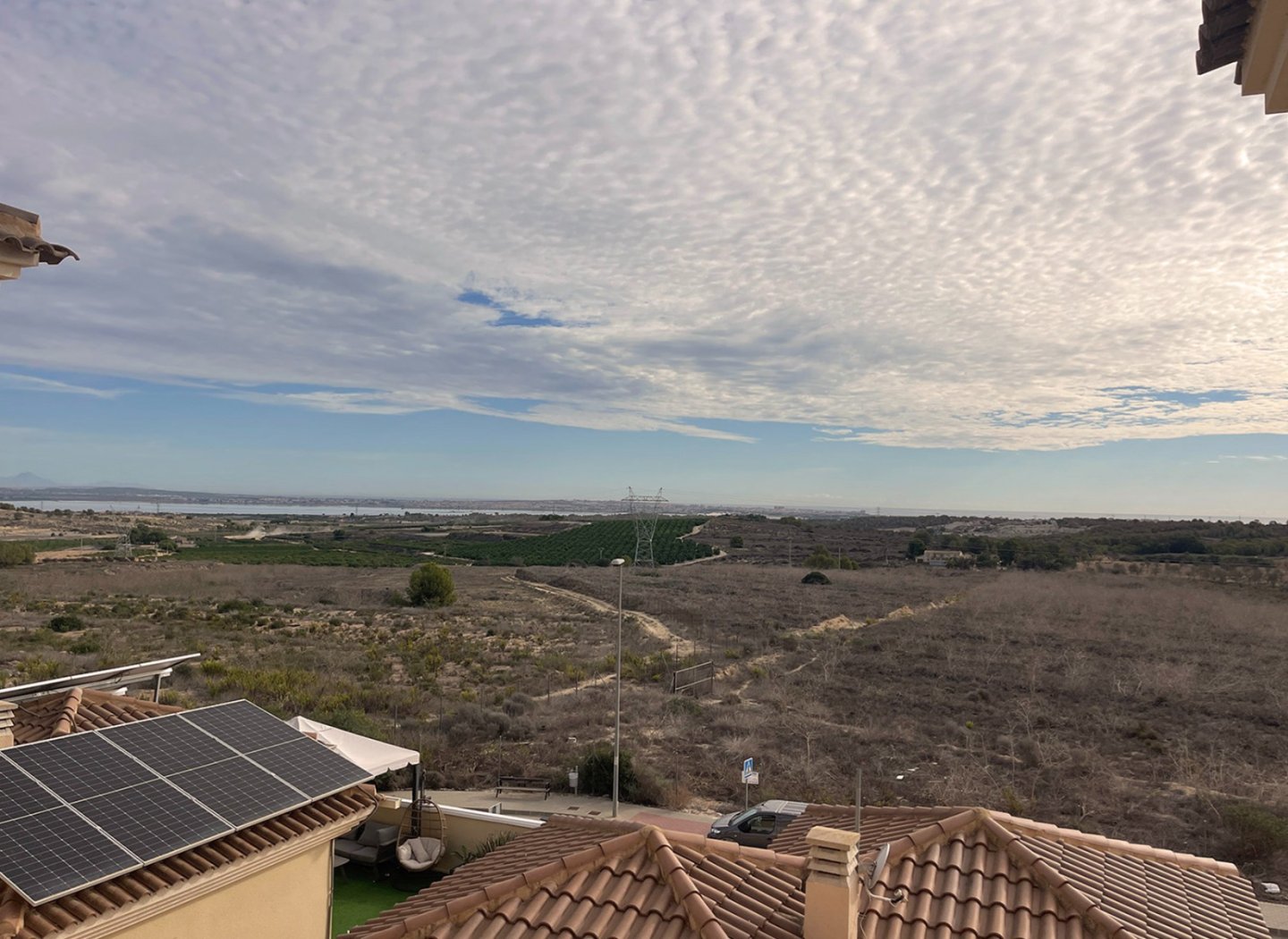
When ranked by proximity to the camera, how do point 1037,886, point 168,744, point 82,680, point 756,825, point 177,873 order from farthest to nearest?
1. point 756,825
2. point 82,680
3. point 168,744
4. point 1037,886
5. point 177,873

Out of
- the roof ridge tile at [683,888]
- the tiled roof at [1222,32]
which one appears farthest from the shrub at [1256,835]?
the tiled roof at [1222,32]

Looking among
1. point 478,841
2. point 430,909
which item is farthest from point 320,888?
point 478,841

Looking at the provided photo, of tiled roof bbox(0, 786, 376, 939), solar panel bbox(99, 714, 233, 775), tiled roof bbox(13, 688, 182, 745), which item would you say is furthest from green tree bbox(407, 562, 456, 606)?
tiled roof bbox(0, 786, 376, 939)

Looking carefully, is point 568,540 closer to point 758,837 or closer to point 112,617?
point 112,617

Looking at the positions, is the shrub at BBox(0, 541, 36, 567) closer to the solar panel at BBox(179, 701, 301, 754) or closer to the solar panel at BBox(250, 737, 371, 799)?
the solar panel at BBox(179, 701, 301, 754)

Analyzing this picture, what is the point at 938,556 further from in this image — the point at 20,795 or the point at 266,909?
the point at 20,795

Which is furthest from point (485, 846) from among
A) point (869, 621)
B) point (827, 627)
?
point (869, 621)

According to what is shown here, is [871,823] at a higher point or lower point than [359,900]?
higher
